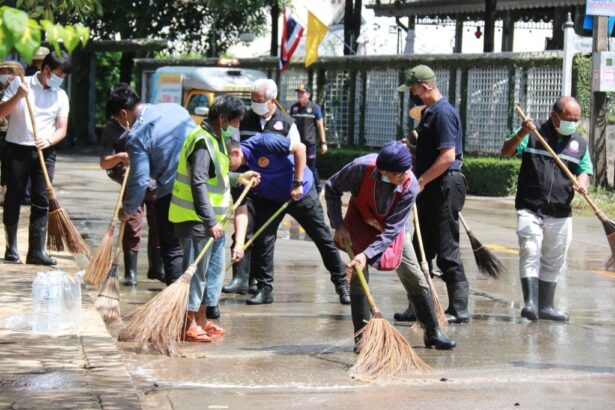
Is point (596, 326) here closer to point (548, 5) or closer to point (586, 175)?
point (586, 175)

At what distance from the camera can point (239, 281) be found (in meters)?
10.3

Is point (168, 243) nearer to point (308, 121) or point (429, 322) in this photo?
point (429, 322)

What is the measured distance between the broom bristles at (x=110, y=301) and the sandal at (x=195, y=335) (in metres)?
0.74

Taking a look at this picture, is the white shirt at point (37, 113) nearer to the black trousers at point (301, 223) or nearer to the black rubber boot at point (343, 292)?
the black trousers at point (301, 223)

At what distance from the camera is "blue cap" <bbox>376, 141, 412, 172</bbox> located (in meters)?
7.29

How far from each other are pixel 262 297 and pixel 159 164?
158 centimetres

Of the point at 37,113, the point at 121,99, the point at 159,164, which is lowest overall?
the point at 159,164

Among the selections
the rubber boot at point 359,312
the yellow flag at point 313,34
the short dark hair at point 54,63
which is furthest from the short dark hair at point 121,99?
the yellow flag at point 313,34

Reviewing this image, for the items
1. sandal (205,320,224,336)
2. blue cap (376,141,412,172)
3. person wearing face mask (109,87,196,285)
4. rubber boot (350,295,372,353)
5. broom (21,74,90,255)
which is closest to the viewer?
blue cap (376,141,412,172)

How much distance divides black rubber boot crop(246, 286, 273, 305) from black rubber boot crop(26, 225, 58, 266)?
199 cm

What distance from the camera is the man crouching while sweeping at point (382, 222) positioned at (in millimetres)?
7395

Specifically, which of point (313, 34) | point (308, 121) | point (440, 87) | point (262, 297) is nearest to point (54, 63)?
point (262, 297)

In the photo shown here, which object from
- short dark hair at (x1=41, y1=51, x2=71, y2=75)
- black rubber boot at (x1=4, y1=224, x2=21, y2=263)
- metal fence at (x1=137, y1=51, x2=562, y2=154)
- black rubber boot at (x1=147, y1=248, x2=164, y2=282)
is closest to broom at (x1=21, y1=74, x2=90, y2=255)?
black rubber boot at (x1=4, y1=224, x2=21, y2=263)

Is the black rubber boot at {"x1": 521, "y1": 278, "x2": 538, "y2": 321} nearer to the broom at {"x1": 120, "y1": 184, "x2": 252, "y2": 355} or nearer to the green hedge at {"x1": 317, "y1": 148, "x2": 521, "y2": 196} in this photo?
the broom at {"x1": 120, "y1": 184, "x2": 252, "y2": 355}
